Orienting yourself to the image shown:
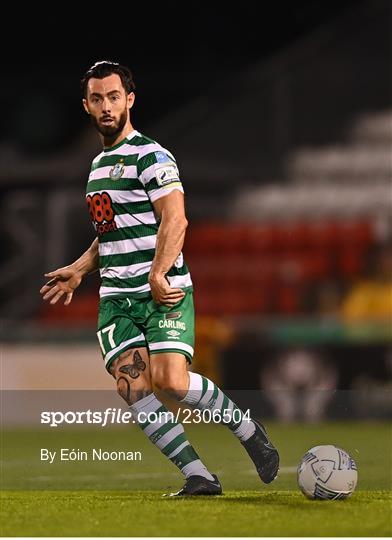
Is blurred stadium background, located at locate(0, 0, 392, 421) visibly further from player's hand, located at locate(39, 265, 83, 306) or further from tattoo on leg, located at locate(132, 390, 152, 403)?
tattoo on leg, located at locate(132, 390, 152, 403)

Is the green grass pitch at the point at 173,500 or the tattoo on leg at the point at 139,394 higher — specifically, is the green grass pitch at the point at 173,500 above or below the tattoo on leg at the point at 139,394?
below

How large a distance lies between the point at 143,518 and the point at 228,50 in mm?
16050

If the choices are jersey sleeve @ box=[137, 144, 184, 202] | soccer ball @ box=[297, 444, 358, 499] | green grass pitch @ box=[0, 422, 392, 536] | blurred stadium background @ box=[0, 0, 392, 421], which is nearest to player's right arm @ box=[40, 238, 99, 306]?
jersey sleeve @ box=[137, 144, 184, 202]

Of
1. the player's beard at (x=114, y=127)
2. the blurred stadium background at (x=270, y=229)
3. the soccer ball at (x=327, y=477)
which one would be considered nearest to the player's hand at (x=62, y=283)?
the player's beard at (x=114, y=127)

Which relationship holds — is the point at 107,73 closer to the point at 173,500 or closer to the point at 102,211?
the point at 102,211

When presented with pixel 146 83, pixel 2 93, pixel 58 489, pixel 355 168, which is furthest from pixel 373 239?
pixel 58 489

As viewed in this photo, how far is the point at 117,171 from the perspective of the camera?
208 inches

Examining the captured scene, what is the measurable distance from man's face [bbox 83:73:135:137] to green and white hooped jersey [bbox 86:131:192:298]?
89mm

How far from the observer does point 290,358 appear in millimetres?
11898

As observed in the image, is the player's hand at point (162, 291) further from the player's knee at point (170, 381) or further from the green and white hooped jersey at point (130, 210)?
the player's knee at point (170, 381)

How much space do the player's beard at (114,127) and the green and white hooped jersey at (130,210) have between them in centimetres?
5

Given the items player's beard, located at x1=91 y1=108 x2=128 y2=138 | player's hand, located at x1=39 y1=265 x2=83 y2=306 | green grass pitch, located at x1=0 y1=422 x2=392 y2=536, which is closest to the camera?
green grass pitch, located at x1=0 y1=422 x2=392 y2=536

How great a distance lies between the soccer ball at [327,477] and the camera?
5.10 meters

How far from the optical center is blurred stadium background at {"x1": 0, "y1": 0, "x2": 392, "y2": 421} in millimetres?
11727
